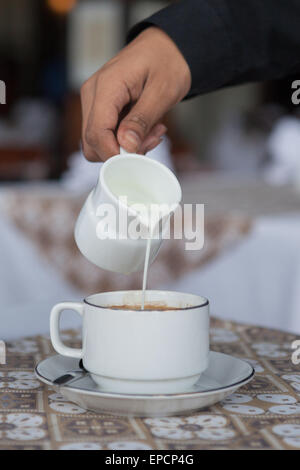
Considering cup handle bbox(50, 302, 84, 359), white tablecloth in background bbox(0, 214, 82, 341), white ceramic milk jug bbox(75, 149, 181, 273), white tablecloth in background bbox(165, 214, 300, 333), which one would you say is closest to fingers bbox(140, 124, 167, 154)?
white ceramic milk jug bbox(75, 149, 181, 273)

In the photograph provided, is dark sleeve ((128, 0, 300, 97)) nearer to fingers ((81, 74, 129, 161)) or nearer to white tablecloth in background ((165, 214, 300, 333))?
fingers ((81, 74, 129, 161))

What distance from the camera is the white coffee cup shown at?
624mm

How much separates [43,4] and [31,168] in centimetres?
411

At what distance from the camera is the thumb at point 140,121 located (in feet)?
2.80

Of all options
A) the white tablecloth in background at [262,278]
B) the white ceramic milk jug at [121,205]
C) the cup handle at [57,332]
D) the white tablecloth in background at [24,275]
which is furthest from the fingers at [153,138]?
the white tablecloth in background at [24,275]

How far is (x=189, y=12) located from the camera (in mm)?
965

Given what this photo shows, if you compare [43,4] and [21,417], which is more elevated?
[43,4]

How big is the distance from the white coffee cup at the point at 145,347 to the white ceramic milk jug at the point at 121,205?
0.08 meters

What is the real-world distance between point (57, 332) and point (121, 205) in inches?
5.8

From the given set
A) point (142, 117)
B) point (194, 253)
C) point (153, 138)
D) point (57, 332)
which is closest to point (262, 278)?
point (194, 253)

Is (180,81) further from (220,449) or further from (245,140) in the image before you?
(245,140)

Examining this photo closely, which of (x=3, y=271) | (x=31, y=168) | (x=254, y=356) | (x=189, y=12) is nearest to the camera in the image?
(x=254, y=356)

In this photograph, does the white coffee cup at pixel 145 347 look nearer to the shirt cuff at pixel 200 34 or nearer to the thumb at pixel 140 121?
the thumb at pixel 140 121
